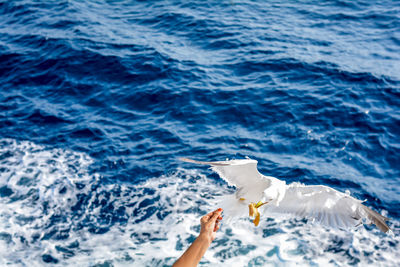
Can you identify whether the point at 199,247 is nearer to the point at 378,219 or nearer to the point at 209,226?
the point at 209,226

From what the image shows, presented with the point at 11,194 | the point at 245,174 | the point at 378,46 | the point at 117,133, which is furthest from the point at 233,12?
the point at 245,174

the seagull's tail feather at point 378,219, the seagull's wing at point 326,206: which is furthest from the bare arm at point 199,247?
the seagull's tail feather at point 378,219

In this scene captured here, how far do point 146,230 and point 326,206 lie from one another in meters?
3.77

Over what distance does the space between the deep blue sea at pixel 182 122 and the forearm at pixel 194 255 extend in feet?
14.2

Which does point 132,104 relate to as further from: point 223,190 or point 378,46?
point 378,46

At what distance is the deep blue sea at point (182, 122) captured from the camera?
8.69m

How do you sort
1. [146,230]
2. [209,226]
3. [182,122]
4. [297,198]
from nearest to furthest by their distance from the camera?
[209,226] < [297,198] < [146,230] < [182,122]

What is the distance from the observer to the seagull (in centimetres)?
609

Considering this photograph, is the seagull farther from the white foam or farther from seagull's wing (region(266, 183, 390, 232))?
the white foam

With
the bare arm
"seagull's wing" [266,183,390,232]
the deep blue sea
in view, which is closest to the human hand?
the bare arm

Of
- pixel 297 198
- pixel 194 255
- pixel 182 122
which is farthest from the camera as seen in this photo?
pixel 182 122

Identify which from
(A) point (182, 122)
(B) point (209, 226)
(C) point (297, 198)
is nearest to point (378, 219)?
(C) point (297, 198)

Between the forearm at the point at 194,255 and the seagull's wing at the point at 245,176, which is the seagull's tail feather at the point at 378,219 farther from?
the forearm at the point at 194,255

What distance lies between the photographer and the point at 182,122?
1194cm
